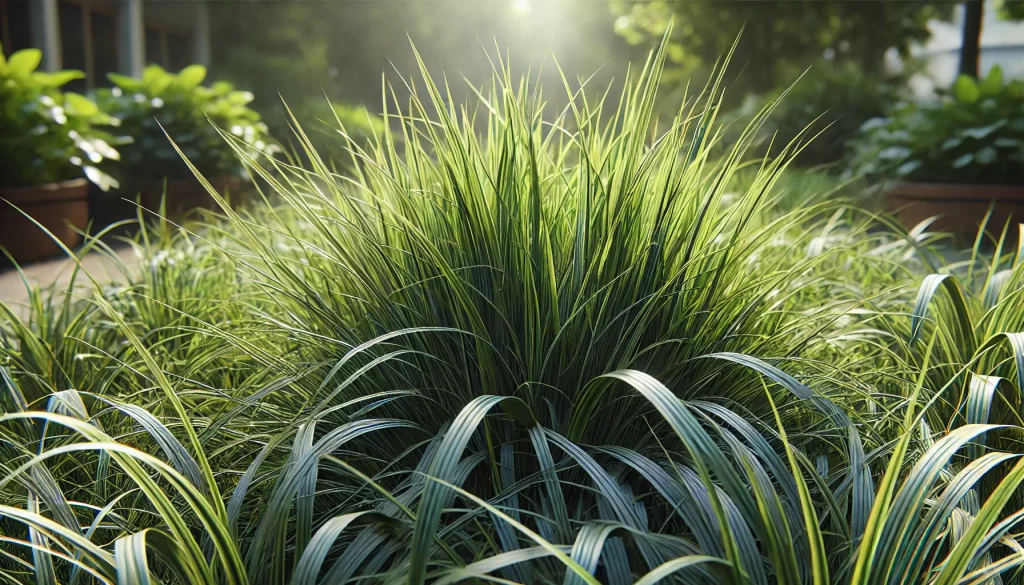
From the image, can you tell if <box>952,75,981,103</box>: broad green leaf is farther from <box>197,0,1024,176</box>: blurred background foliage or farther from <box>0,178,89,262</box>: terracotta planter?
<box>0,178,89,262</box>: terracotta planter

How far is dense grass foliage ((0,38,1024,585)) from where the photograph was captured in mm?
922

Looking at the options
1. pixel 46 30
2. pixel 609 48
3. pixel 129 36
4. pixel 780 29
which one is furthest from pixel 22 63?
pixel 609 48

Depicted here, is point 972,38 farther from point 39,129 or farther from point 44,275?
point 44,275

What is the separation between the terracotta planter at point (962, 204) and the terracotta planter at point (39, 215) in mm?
5223

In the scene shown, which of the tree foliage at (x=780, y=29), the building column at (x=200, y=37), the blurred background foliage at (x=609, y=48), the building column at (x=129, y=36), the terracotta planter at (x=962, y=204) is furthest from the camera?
the building column at (x=200, y=37)

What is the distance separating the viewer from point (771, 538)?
2.70 ft

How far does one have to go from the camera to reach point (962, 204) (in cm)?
521

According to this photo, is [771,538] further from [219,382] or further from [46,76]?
[46,76]

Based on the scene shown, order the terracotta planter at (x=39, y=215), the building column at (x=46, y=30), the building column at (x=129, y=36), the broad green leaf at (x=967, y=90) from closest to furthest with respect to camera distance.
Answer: the terracotta planter at (x=39, y=215)
the broad green leaf at (x=967, y=90)
the building column at (x=46, y=30)
the building column at (x=129, y=36)

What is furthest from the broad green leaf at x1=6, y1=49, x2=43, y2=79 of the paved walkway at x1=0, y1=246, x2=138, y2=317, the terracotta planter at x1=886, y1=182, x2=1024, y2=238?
the terracotta planter at x1=886, y1=182, x2=1024, y2=238

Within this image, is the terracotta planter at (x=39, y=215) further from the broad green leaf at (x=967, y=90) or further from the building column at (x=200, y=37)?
the building column at (x=200, y=37)

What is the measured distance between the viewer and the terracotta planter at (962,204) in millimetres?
5012

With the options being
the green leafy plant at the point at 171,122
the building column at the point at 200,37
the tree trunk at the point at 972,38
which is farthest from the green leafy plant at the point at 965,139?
the building column at the point at 200,37

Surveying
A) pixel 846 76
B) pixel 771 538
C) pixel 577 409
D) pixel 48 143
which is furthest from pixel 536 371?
pixel 846 76
